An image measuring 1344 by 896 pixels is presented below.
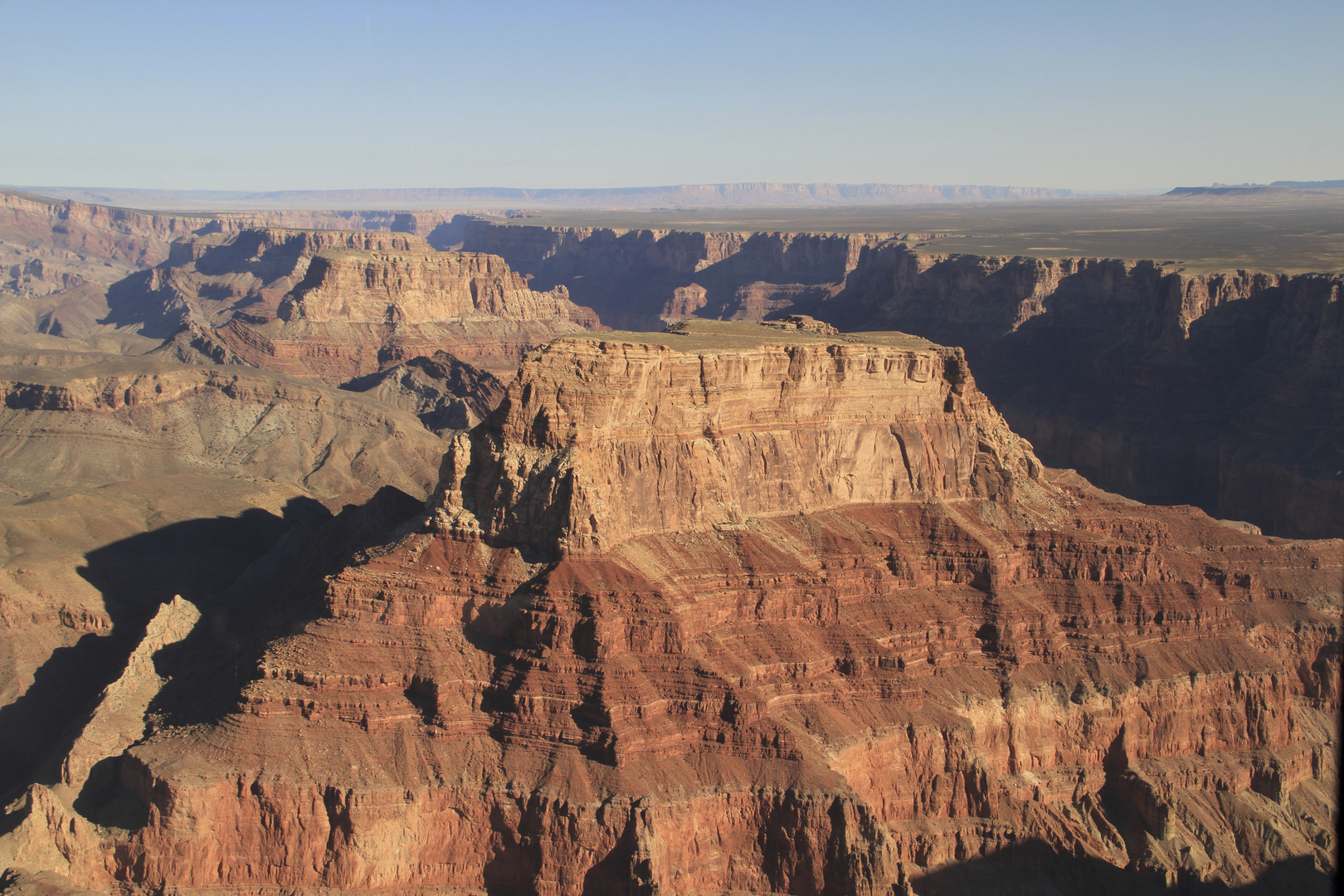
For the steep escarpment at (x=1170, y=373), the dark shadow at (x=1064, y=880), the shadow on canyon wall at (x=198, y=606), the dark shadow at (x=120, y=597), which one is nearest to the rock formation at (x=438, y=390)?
the dark shadow at (x=120, y=597)

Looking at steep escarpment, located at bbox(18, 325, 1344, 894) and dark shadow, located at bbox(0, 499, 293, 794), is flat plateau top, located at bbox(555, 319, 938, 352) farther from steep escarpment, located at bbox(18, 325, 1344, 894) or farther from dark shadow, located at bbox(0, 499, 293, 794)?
dark shadow, located at bbox(0, 499, 293, 794)

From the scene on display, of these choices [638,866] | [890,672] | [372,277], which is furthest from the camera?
[372,277]

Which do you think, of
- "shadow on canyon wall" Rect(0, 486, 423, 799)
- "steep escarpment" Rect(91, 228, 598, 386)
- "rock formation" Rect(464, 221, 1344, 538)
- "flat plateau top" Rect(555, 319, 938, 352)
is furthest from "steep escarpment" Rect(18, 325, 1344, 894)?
"steep escarpment" Rect(91, 228, 598, 386)

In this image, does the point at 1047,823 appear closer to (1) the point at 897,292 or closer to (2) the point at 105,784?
(2) the point at 105,784

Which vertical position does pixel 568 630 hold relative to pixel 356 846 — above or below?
above

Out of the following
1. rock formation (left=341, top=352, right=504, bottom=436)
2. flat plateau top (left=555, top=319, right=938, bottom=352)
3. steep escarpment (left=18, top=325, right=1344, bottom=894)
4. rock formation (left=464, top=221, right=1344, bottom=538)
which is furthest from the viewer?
rock formation (left=341, top=352, right=504, bottom=436)

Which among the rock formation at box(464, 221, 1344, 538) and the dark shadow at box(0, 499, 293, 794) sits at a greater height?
the rock formation at box(464, 221, 1344, 538)

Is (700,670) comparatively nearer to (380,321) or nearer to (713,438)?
(713,438)

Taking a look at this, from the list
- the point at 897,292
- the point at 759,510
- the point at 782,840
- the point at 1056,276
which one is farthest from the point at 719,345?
the point at 897,292

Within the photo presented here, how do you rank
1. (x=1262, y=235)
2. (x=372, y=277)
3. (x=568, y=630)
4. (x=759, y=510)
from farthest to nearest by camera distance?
(x=1262, y=235), (x=372, y=277), (x=759, y=510), (x=568, y=630)
